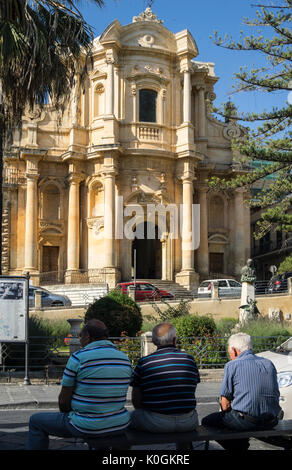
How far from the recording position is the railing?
14.7m

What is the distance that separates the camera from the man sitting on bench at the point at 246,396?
570cm

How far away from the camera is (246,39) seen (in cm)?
1714

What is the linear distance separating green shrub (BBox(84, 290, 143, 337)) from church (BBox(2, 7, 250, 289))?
14.9m

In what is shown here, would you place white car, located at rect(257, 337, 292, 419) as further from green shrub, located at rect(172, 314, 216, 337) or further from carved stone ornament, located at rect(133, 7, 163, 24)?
carved stone ornament, located at rect(133, 7, 163, 24)

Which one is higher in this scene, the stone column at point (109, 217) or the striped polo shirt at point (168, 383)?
the stone column at point (109, 217)

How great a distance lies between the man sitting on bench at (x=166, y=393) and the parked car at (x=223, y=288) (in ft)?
83.0

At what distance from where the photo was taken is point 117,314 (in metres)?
18.8

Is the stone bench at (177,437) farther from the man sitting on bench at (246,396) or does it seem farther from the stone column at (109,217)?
the stone column at (109,217)

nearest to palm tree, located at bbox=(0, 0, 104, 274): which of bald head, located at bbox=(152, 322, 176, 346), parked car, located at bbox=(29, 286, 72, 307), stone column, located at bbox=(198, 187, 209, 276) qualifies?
bald head, located at bbox=(152, 322, 176, 346)

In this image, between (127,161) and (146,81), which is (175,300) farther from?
(146,81)

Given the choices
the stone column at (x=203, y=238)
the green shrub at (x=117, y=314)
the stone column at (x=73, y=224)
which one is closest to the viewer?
the green shrub at (x=117, y=314)

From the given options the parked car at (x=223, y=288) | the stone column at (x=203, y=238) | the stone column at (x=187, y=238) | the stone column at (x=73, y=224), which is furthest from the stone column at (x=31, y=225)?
the stone column at (x=203, y=238)

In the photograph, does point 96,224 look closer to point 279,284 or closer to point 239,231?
point 239,231
